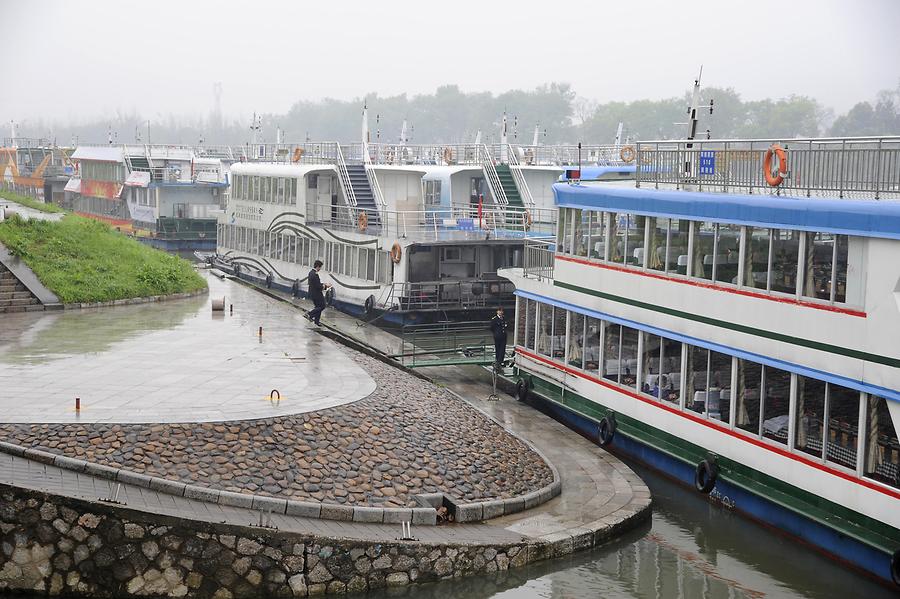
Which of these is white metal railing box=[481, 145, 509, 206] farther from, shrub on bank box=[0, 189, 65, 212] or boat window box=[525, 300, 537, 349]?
shrub on bank box=[0, 189, 65, 212]

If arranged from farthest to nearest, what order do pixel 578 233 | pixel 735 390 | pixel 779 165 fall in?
pixel 578 233
pixel 735 390
pixel 779 165

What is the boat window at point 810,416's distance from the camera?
16297mm

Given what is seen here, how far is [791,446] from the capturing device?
16609 mm

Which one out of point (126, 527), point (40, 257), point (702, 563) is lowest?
point (702, 563)

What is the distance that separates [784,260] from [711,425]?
3.19 m

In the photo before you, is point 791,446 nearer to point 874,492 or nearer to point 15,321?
point 874,492

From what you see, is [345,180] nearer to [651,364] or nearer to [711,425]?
[651,364]

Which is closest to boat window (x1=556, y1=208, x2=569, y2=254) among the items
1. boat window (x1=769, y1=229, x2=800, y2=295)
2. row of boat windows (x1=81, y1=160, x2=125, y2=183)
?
boat window (x1=769, y1=229, x2=800, y2=295)

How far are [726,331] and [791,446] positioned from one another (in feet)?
7.66

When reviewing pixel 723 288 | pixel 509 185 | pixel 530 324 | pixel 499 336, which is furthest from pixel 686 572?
pixel 509 185

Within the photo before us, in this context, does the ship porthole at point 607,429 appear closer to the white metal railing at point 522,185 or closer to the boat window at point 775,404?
the boat window at point 775,404

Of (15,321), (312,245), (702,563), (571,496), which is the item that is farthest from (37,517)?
(312,245)

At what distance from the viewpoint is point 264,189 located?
46.7 m

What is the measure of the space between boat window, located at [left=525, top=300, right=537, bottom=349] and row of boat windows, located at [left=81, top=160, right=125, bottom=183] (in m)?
48.4
